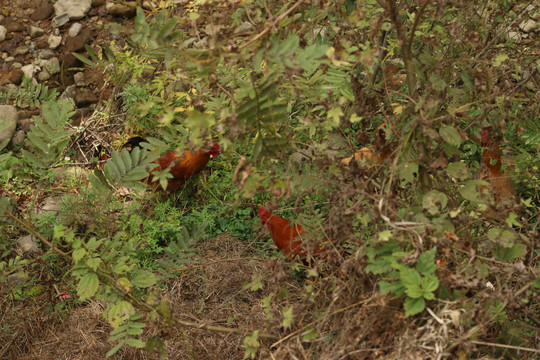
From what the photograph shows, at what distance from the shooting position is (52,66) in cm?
476

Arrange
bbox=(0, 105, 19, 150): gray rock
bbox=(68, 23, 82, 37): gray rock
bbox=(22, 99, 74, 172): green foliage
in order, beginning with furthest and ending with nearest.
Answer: bbox=(68, 23, 82, 37): gray rock < bbox=(0, 105, 19, 150): gray rock < bbox=(22, 99, 74, 172): green foliage

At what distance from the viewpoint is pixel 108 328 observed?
300cm

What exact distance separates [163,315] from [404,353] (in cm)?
89

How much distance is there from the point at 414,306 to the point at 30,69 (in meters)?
4.24

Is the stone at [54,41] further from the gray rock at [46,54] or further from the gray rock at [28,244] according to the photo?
the gray rock at [28,244]

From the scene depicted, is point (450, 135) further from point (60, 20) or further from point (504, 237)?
point (60, 20)

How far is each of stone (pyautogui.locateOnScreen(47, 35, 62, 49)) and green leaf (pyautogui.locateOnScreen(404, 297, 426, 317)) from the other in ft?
14.2

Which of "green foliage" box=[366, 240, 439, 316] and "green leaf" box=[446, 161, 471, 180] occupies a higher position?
"green leaf" box=[446, 161, 471, 180]

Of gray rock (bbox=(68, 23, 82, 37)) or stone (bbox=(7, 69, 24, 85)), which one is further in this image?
gray rock (bbox=(68, 23, 82, 37))

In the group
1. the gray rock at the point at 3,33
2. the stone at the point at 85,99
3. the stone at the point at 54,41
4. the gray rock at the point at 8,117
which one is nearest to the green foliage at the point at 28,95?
the gray rock at the point at 8,117

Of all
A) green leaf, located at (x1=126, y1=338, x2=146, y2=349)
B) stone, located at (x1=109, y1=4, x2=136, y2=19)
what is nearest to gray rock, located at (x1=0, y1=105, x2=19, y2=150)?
stone, located at (x1=109, y1=4, x2=136, y2=19)

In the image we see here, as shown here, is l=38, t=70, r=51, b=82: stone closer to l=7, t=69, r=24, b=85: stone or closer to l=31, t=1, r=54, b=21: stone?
l=7, t=69, r=24, b=85: stone

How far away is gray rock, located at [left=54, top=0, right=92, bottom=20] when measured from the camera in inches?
201

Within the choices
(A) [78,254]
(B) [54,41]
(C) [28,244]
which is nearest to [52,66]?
(B) [54,41]
